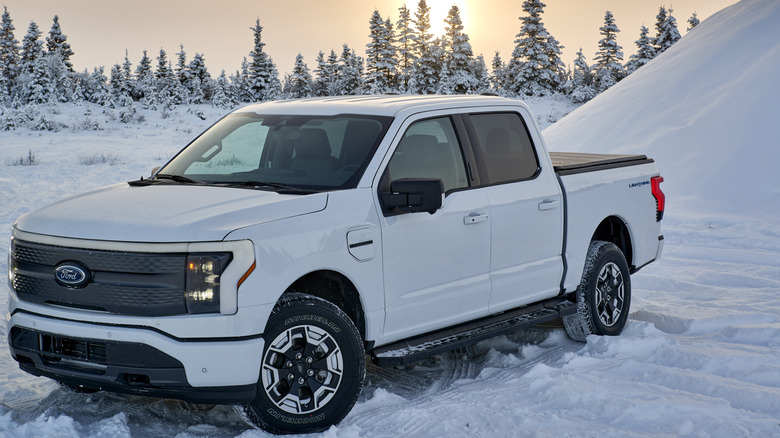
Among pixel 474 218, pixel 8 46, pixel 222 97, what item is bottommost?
pixel 474 218

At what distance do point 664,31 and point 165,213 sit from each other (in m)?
64.3

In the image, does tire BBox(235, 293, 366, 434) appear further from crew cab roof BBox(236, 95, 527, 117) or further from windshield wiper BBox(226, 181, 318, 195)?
crew cab roof BBox(236, 95, 527, 117)

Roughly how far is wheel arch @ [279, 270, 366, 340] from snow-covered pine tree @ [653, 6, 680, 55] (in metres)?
62.6

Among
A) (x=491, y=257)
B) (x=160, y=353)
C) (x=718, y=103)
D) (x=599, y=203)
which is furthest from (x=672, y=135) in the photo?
(x=160, y=353)

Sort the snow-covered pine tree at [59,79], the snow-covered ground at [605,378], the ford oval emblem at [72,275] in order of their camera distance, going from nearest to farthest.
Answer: the ford oval emblem at [72,275] → the snow-covered ground at [605,378] → the snow-covered pine tree at [59,79]

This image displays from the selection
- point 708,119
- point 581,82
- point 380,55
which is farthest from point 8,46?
point 708,119

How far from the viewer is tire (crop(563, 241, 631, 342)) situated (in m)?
7.09

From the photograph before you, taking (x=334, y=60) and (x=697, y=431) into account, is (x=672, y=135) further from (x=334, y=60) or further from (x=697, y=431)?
(x=334, y=60)

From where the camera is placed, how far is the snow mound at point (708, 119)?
51.8 feet

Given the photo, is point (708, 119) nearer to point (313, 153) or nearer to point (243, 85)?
point (313, 153)

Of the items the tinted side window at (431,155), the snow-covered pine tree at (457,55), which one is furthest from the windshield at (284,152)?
the snow-covered pine tree at (457,55)

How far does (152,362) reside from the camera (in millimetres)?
4391

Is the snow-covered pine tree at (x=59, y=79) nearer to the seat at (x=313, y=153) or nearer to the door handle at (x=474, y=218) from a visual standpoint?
the seat at (x=313, y=153)

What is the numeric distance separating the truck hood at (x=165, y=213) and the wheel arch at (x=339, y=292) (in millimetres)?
459
